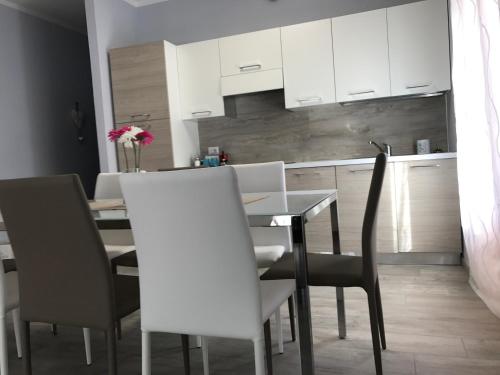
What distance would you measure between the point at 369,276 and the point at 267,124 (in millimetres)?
2879

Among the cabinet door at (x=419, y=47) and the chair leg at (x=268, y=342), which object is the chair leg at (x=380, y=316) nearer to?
the chair leg at (x=268, y=342)

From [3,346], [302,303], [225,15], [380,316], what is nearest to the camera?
[302,303]

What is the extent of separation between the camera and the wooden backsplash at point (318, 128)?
3.84 metres

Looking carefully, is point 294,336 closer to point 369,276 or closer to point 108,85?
point 369,276

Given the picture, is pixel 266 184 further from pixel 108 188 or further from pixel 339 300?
pixel 108 188

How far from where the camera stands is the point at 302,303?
4.60ft

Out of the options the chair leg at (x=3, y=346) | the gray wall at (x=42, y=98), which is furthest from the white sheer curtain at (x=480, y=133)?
the gray wall at (x=42, y=98)

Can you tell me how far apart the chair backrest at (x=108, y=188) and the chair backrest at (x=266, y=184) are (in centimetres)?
86

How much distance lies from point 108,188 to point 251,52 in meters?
1.96

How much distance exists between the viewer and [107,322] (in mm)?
1446

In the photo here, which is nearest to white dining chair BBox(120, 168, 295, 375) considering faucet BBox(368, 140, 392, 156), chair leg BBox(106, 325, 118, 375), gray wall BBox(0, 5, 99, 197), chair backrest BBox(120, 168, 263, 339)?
chair backrest BBox(120, 168, 263, 339)

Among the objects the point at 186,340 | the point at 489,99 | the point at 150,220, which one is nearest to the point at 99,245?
the point at 150,220

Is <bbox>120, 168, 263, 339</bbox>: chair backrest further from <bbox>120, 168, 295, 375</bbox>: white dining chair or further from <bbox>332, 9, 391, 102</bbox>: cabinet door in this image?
<bbox>332, 9, 391, 102</bbox>: cabinet door

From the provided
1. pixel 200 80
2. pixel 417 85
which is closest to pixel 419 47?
pixel 417 85
